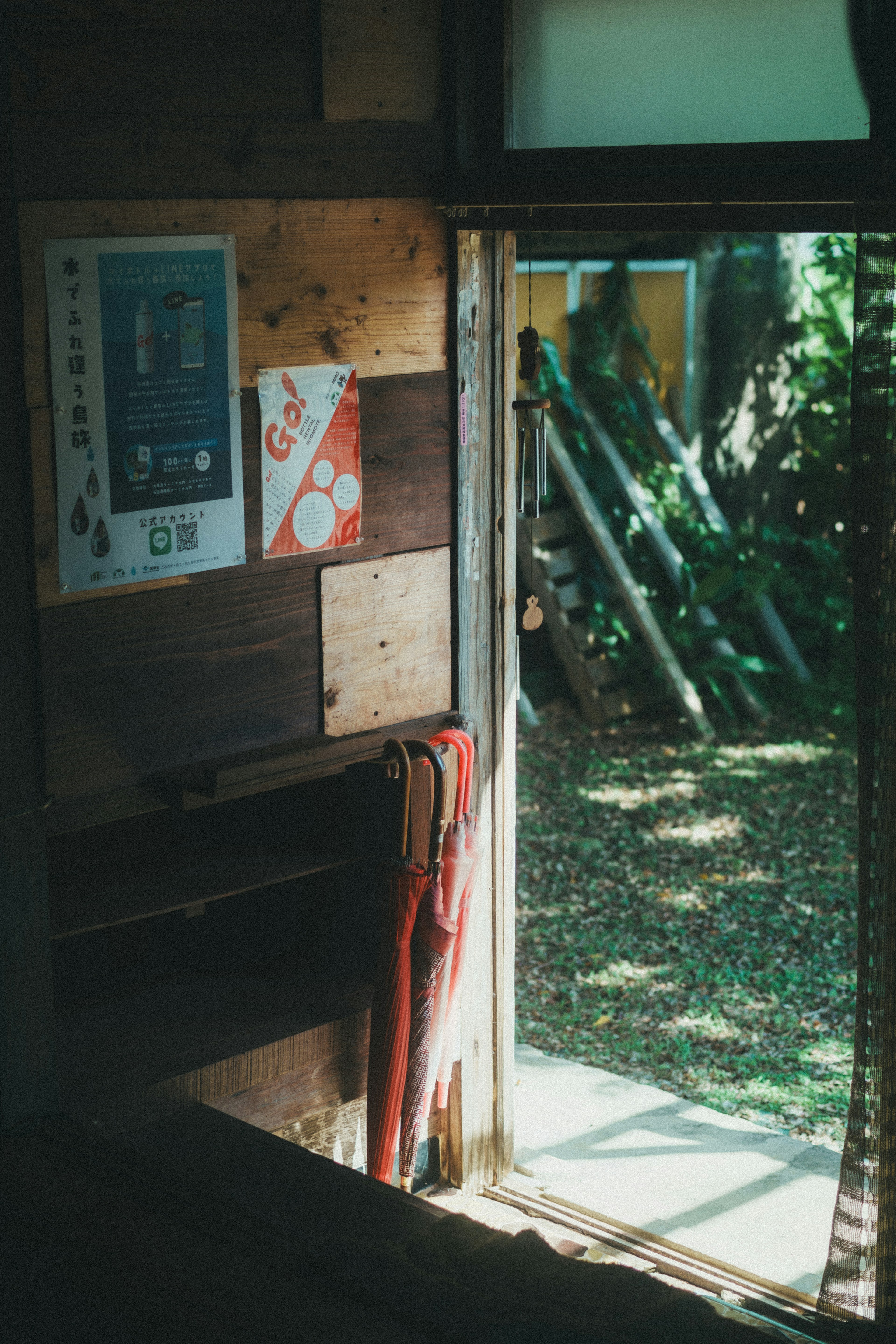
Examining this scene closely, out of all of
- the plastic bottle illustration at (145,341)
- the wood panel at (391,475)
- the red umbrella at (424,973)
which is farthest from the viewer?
the red umbrella at (424,973)

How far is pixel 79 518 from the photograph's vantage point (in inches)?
108

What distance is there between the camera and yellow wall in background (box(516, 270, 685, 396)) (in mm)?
9000

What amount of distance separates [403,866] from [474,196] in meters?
1.61

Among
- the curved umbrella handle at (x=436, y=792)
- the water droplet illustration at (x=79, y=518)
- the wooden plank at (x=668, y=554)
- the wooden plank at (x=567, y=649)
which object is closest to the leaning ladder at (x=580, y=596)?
the wooden plank at (x=567, y=649)

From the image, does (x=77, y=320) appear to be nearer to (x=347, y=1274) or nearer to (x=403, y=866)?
(x=403, y=866)

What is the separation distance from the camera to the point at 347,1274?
2240mm

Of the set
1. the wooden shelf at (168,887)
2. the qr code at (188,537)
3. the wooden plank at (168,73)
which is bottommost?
the wooden shelf at (168,887)

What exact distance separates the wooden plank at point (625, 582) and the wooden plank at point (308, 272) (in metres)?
4.98

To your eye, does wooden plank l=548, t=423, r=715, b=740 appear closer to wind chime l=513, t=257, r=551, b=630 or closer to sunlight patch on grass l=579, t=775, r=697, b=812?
sunlight patch on grass l=579, t=775, r=697, b=812

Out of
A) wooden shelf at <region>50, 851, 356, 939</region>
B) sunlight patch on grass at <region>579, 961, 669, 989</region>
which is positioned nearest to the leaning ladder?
sunlight patch on grass at <region>579, 961, 669, 989</region>

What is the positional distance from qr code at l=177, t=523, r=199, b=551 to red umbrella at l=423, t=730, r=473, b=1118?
0.86 meters

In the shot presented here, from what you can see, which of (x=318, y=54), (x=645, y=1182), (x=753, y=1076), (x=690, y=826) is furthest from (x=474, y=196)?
(x=690, y=826)

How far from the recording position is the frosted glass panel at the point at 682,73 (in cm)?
277

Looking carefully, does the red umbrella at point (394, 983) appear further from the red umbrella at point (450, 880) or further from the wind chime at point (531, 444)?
the wind chime at point (531, 444)
